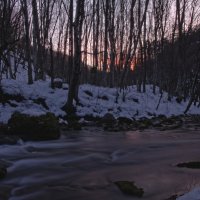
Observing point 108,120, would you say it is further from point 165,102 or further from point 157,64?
point 157,64

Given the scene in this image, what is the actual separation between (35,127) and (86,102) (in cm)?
828

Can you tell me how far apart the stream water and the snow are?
2.80 m

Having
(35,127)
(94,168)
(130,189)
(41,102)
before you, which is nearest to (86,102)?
(41,102)

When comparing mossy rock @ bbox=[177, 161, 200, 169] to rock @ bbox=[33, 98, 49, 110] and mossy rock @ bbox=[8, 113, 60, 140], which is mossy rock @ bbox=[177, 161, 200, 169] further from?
rock @ bbox=[33, 98, 49, 110]

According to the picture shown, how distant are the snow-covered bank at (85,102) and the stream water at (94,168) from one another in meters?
2.84

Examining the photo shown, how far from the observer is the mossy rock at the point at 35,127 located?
11797 mm

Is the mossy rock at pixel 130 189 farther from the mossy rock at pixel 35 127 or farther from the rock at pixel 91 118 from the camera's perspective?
the rock at pixel 91 118

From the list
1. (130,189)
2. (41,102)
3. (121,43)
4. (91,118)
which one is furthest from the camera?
(121,43)

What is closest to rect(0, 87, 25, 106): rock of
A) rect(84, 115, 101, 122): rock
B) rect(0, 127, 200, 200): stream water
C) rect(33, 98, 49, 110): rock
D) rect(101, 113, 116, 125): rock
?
rect(33, 98, 49, 110): rock

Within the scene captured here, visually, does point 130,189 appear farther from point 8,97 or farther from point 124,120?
point 124,120

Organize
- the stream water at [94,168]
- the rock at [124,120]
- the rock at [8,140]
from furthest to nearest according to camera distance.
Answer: the rock at [124,120]
the rock at [8,140]
the stream water at [94,168]

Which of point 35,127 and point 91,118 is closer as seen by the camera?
point 35,127

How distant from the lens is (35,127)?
11914mm

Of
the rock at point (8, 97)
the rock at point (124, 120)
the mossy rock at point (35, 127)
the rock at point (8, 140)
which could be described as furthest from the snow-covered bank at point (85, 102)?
the rock at point (8, 140)
